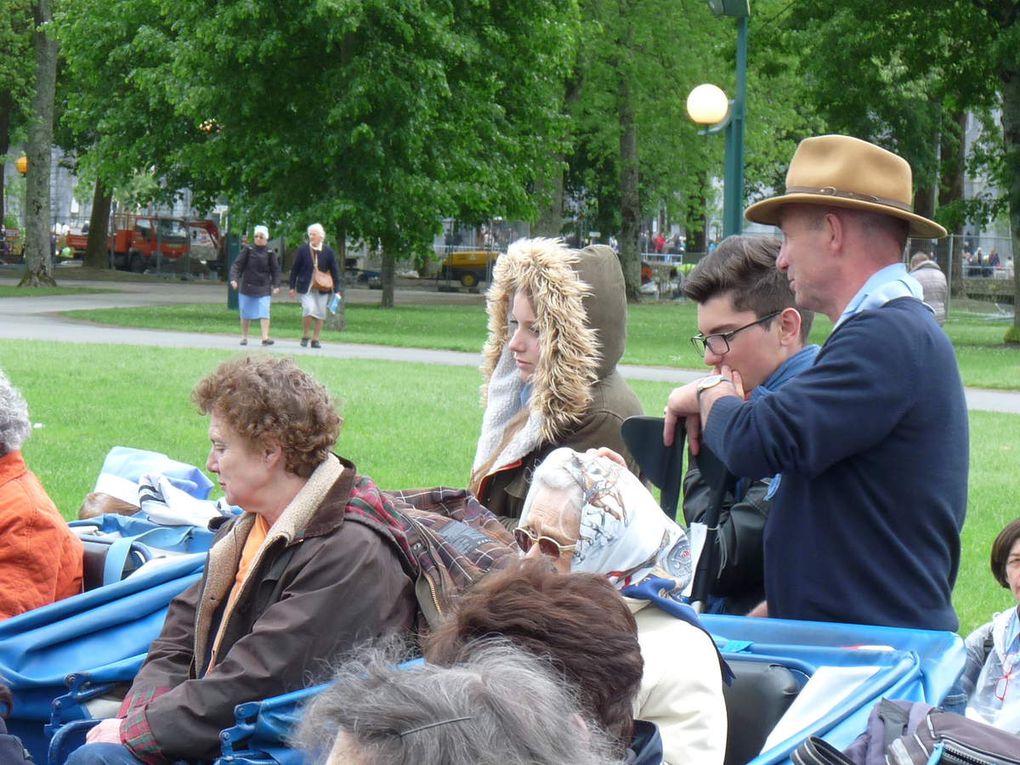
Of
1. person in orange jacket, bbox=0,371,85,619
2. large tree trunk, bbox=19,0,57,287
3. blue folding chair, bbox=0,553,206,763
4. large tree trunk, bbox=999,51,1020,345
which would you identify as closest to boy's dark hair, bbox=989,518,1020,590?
blue folding chair, bbox=0,553,206,763

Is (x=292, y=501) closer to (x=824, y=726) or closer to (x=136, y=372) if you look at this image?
(x=824, y=726)

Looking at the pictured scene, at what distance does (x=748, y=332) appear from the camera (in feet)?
11.8

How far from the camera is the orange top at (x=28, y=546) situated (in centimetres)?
411

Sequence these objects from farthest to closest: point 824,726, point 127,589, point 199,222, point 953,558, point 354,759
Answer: point 199,222, point 127,589, point 953,558, point 824,726, point 354,759

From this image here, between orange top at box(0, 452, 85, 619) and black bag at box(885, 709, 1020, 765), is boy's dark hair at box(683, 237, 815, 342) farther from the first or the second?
orange top at box(0, 452, 85, 619)

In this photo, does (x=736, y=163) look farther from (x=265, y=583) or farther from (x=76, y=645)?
(x=265, y=583)

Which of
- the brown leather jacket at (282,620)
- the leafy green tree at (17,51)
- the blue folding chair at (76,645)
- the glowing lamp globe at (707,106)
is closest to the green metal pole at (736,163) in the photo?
the glowing lamp globe at (707,106)

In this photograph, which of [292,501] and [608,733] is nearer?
[608,733]

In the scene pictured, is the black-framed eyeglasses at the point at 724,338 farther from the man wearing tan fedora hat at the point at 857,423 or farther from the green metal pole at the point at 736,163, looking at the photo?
the green metal pole at the point at 736,163

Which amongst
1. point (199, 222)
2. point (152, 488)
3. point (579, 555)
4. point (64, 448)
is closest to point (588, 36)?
point (199, 222)

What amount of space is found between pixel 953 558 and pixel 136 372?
42.5ft

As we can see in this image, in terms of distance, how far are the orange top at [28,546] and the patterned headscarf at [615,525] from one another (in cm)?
182

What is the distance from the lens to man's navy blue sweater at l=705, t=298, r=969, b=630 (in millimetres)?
2971

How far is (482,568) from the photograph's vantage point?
133 inches
